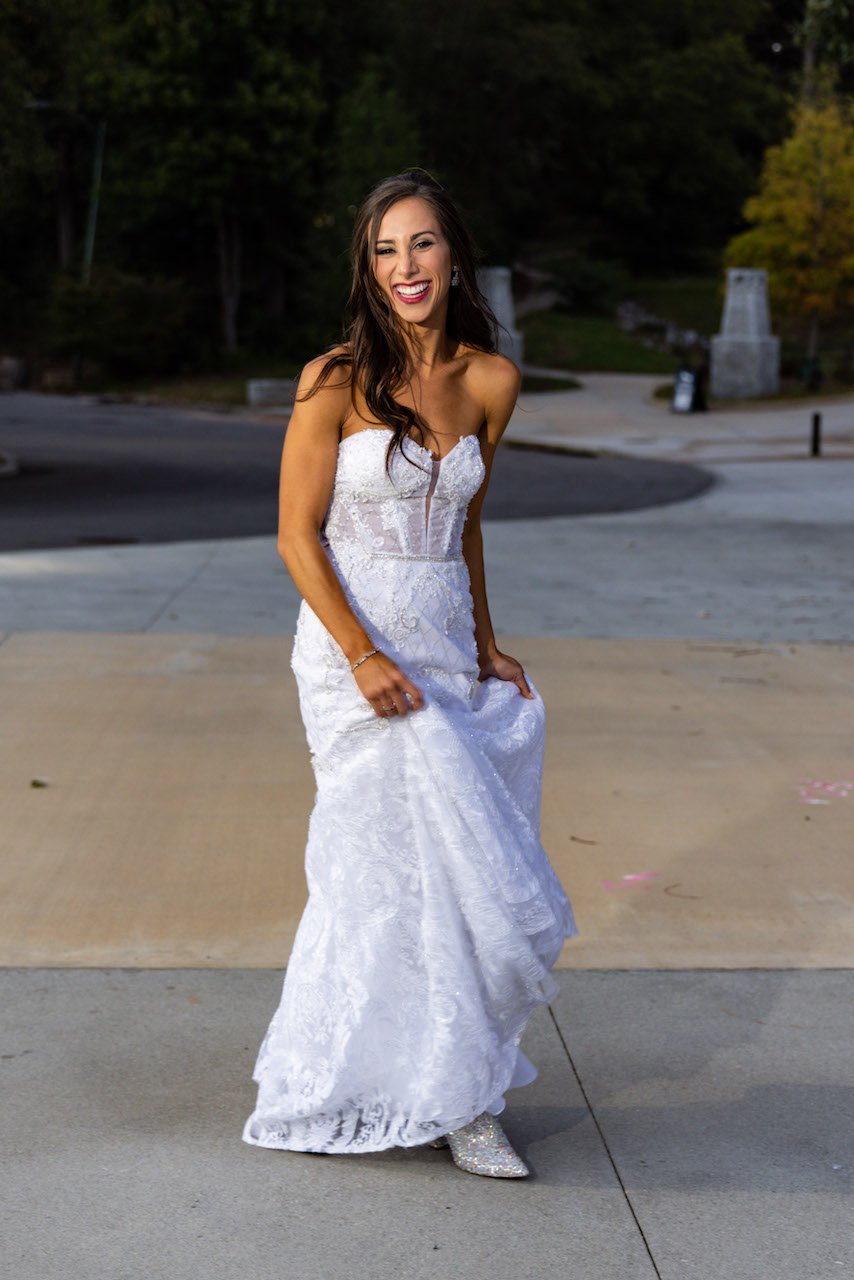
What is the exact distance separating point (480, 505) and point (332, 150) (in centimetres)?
4614

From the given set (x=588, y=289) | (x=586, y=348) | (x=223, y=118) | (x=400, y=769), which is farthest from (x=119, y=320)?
(x=400, y=769)

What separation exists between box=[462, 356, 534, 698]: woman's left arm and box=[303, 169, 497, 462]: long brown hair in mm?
178

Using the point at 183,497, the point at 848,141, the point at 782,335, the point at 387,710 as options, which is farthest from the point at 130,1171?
the point at 782,335

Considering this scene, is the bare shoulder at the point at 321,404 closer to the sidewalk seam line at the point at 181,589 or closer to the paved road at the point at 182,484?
the sidewalk seam line at the point at 181,589

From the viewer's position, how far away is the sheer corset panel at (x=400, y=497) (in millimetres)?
2992

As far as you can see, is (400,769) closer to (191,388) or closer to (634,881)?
(634,881)

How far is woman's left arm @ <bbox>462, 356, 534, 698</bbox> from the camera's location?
10.4ft

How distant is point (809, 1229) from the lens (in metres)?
2.88

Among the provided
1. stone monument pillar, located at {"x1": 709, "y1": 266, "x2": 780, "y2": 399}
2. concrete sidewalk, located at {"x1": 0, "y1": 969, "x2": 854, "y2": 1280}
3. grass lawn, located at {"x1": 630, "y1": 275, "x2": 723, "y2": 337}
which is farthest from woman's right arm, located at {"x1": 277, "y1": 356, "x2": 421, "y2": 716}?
grass lawn, located at {"x1": 630, "y1": 275, "x2": 723, "y2": 337}

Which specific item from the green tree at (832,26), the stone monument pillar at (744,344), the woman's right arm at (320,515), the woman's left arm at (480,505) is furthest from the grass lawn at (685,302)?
the woman's right arm at (320,515)

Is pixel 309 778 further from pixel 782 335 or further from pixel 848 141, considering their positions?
pixel 782 335

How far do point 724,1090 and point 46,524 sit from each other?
11496 mm

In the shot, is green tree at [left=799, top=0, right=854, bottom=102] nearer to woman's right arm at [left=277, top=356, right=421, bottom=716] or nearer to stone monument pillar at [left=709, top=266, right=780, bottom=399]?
woman's right arm at [left=277, top=356, right=421, bottom=716]

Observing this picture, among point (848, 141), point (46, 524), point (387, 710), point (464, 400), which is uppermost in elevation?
point (848, 141)
